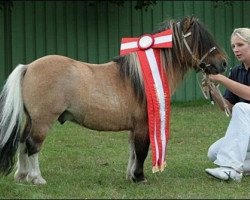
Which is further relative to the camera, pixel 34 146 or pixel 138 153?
pixel 138 153

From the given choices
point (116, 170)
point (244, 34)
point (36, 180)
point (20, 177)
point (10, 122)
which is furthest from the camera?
point (116, 170)

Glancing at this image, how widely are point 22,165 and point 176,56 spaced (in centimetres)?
164

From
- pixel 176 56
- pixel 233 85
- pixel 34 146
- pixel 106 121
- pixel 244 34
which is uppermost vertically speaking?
pixel 244 34

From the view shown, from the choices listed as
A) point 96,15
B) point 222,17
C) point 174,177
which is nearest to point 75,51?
point 96,15

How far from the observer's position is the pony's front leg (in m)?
5.22

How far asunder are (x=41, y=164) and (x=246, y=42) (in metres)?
2.47

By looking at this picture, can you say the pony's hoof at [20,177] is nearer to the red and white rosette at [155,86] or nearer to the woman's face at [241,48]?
the red and white rosette at [155,86]

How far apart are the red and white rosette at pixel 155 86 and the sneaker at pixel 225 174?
46 cm

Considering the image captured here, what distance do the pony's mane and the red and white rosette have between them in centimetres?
5

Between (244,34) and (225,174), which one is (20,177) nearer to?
(225,174)

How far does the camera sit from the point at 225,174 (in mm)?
5320

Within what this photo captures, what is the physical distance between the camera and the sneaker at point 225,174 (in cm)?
532

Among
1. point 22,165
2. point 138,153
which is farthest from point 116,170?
point 22,165

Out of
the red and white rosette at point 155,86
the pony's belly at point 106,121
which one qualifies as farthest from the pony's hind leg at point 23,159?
the red and white rosette at point 155,86
